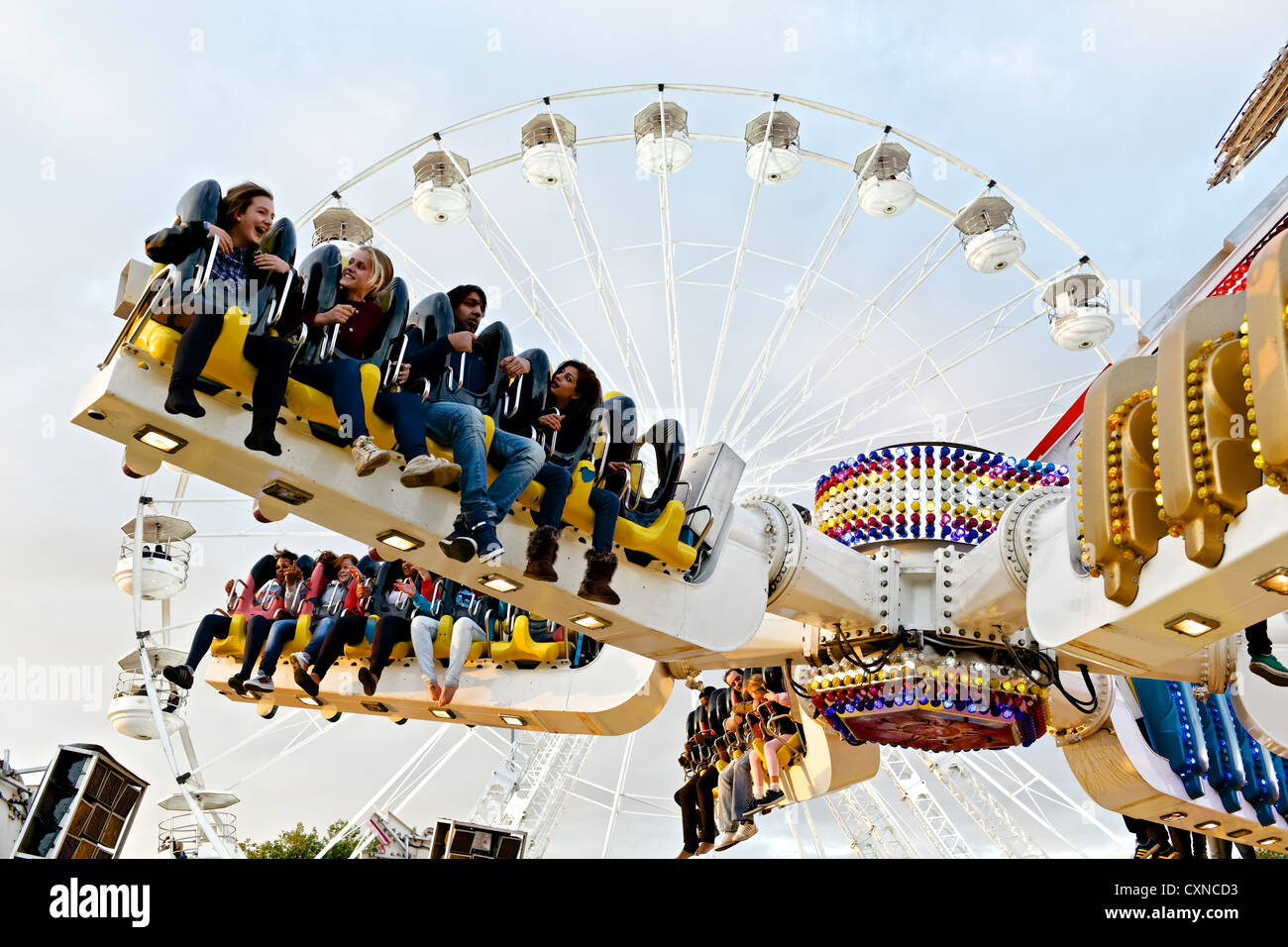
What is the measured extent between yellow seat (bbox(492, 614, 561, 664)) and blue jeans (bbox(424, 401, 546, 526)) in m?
5.29

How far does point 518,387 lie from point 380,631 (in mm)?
5367

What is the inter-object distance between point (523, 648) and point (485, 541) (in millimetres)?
5980

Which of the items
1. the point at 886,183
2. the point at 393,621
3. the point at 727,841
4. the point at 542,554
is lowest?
the point at 727,841

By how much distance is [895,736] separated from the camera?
10641mm

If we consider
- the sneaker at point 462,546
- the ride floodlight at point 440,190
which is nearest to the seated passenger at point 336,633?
the sneaker at point 462,546

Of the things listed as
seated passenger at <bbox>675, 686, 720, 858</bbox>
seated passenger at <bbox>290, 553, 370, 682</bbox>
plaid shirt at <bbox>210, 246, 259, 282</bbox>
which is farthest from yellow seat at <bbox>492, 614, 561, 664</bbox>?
plaid shirt at <bbox>210, 246, 259, 282</bbox>

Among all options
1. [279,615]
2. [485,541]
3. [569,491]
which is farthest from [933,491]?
[279,615]

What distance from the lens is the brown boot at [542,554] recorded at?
7945 mm

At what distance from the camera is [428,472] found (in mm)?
6930

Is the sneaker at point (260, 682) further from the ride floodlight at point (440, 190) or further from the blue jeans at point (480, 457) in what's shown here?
the ride floodlight at point (440, 190)

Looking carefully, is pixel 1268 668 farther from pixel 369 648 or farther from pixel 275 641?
pixel 275 641

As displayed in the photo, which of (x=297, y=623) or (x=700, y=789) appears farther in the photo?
(x=700, y=789)

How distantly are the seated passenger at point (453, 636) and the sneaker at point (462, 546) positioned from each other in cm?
559
